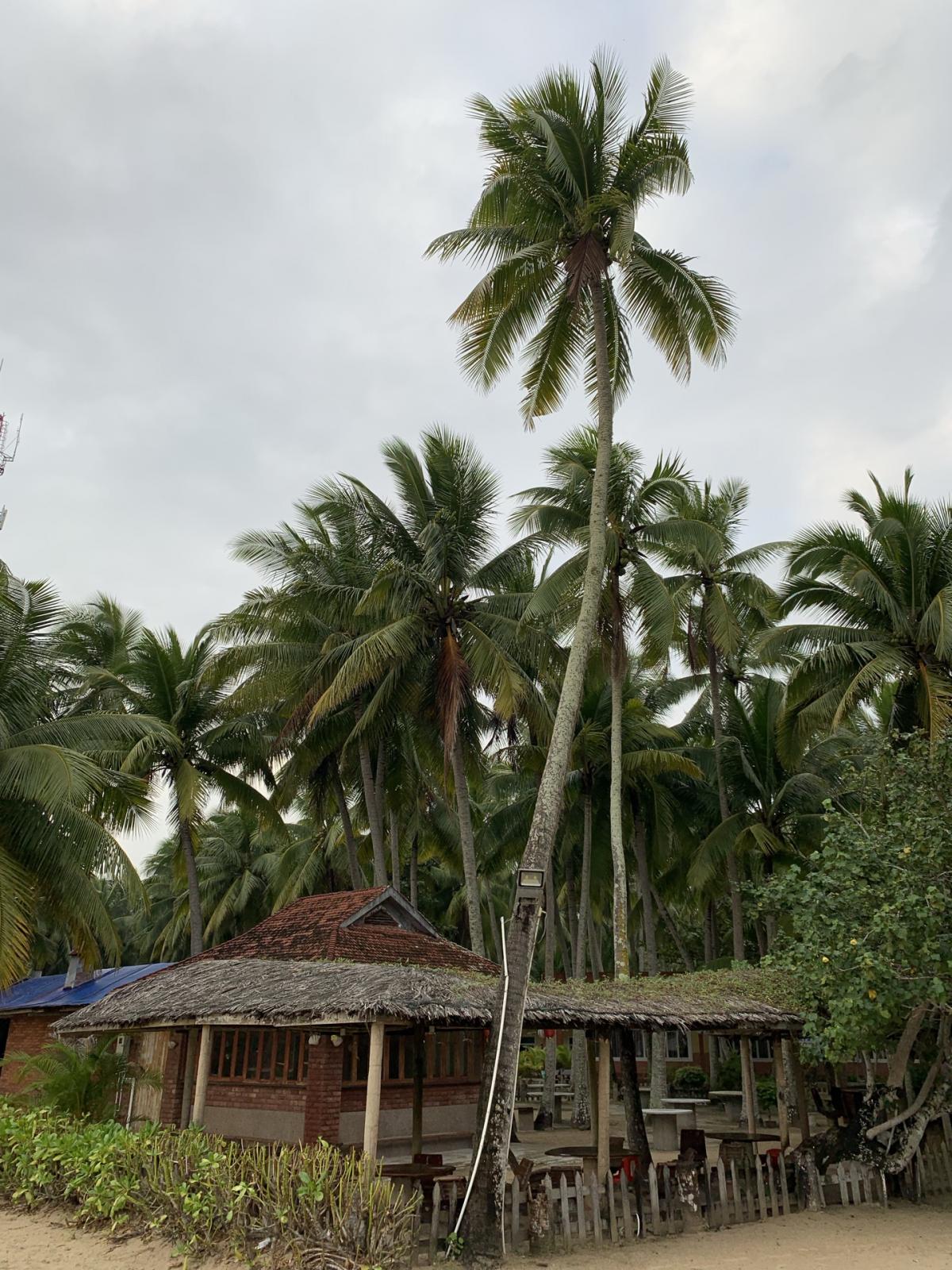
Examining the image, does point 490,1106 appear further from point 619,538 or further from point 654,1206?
point 619,538

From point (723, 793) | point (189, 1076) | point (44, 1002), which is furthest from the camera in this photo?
point (723, 793)

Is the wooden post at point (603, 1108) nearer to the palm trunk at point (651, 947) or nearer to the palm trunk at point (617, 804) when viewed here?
the palm trunk at point (617, 804)

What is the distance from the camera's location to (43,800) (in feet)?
48.9

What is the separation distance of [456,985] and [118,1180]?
452 centimetres

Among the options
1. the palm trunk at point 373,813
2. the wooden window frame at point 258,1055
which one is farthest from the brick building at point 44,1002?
the wooden window frame at point 258,1055

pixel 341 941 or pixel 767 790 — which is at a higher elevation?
pixel 767 790

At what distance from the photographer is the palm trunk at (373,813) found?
22.9m

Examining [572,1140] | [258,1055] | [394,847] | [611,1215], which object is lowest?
[572,1140]

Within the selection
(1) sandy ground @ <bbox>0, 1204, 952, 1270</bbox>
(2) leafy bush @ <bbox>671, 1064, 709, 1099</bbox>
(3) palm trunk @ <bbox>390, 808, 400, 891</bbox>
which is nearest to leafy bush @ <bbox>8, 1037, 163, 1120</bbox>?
(1) sandy ground @ <bbox>0, 1204, 952, 1270</bbox>

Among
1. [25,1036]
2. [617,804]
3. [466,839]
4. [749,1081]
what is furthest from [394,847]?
[749,1081]

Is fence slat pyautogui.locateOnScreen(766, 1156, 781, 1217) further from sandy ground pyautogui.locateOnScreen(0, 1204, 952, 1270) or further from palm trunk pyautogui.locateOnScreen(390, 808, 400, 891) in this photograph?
palm trunk pyautogui.locateOnScreen(390, 808, 400, 891)

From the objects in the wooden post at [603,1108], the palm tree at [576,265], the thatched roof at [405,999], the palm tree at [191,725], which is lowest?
the wooden post at [603,1108]

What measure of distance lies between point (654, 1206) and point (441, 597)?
12764 millimetres

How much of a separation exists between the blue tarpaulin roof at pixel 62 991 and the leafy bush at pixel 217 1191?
1055 cm
